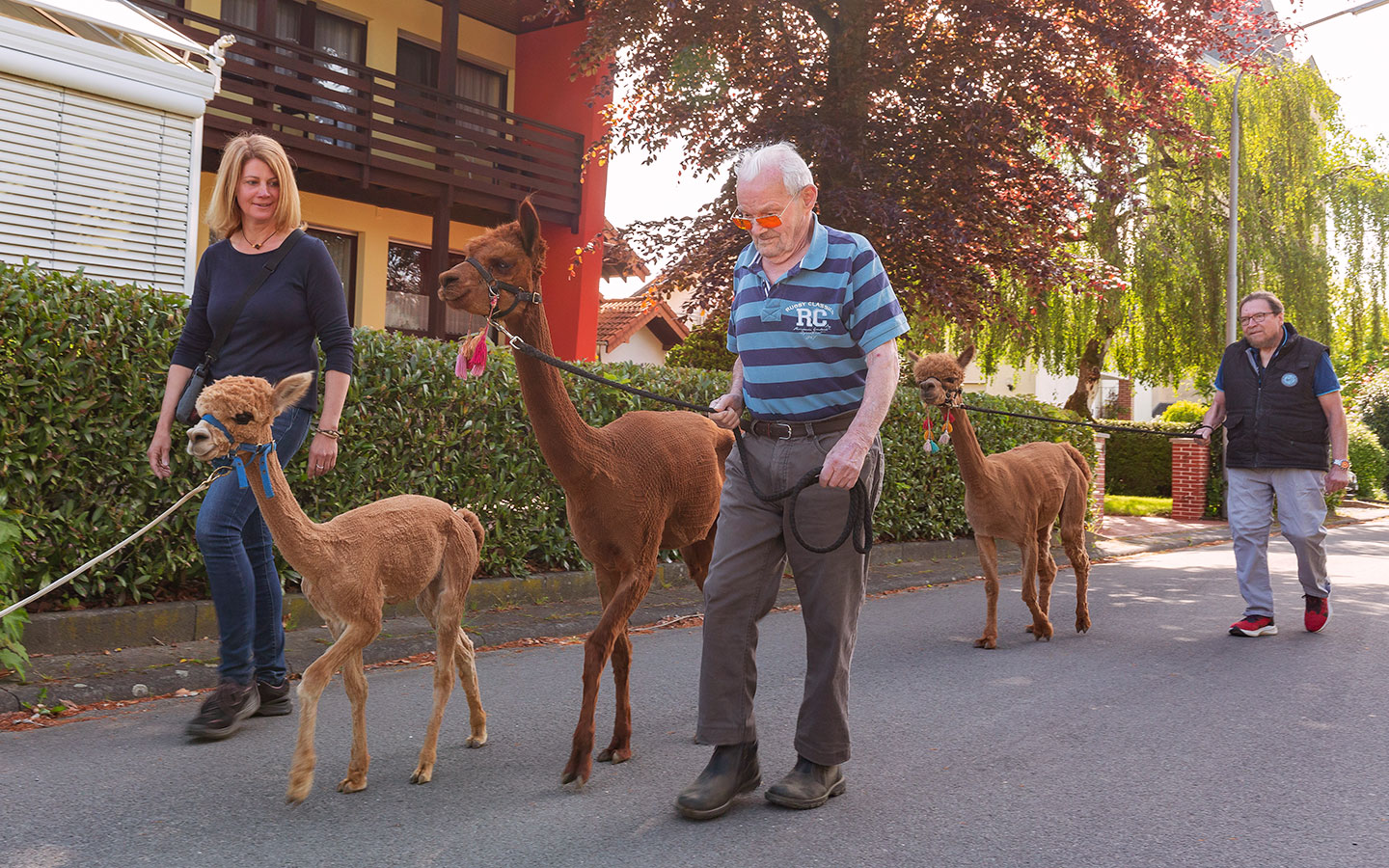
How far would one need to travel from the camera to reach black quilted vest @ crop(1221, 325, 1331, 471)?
8023mm

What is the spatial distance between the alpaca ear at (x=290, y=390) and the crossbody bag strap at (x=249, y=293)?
3.70 feet

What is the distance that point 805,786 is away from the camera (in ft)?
13.4

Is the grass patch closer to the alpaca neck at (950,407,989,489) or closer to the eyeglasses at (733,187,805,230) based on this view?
the alpaca neck at (950,407,989,489)

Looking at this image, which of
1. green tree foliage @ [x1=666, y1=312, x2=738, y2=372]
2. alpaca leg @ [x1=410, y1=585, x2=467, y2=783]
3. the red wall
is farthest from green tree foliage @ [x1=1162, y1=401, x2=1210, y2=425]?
alpaca leg @ [x1=410, y1=585, x2=467, y2=783]

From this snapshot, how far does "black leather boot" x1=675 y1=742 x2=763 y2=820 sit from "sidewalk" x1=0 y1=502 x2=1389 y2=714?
294 cm

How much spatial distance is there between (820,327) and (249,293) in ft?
8.51

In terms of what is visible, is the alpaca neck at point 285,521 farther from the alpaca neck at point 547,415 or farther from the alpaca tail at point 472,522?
the alpaca neck at point 547,415

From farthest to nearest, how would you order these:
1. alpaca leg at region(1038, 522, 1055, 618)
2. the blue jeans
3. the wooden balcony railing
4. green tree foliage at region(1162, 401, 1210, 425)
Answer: green tree foliage at region(1162, 401, 1210, 425) → the wooden balcony railing → alpaca leg at region(1038, 522, 1055, 618) → the blue jeans

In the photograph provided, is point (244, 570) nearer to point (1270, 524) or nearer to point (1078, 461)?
point (1078, 461)

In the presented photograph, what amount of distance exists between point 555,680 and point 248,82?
12731 mm

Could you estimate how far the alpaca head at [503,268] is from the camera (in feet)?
14.1

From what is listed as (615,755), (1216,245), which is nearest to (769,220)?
(615,755)

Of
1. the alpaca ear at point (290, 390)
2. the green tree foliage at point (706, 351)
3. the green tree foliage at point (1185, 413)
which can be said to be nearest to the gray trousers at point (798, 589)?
the alpaca ear at point (290, 390)

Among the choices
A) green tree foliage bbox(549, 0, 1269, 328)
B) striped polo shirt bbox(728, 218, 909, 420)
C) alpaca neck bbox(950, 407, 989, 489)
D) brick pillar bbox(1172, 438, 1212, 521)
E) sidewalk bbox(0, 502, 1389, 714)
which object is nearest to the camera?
striped polo shirt bbox(728, 218, 909, 420)
